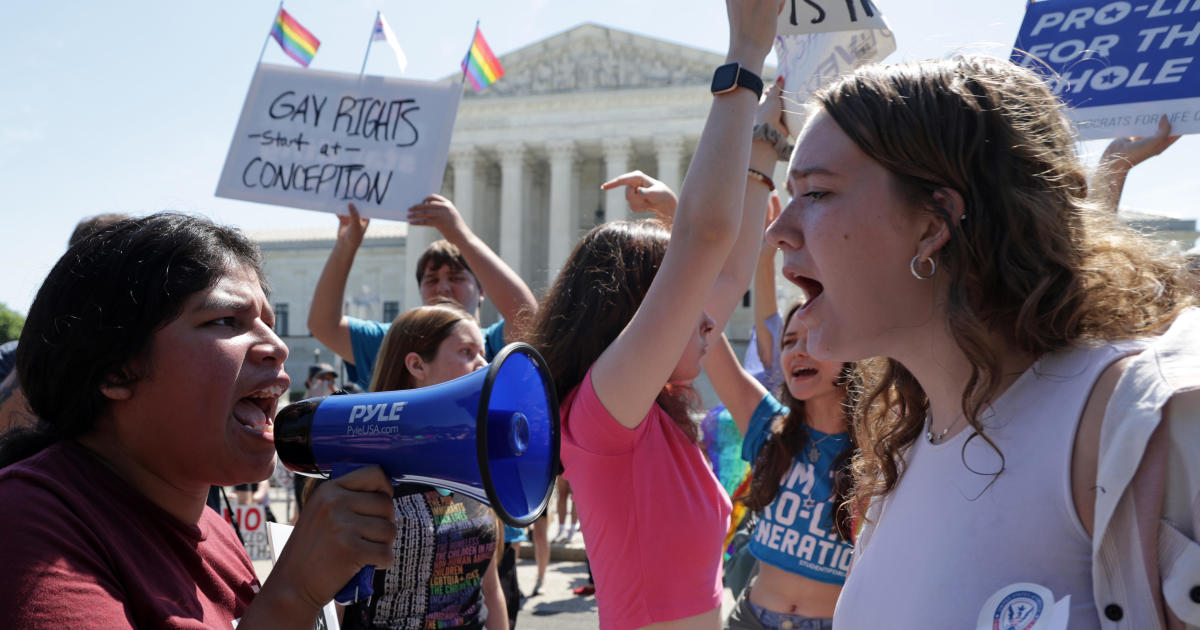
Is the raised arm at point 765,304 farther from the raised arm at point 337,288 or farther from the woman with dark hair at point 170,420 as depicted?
the woman with dark hair at point 170,420

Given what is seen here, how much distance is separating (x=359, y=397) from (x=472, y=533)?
5.60 ft

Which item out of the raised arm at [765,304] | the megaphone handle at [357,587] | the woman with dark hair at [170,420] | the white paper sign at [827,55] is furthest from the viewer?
the raised arm at [765,304]

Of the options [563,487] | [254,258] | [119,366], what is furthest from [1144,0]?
[563,487]

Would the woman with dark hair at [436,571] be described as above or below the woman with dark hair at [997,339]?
below

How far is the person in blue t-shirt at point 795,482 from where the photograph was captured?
3139 mm

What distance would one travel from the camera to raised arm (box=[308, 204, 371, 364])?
4.30 metres

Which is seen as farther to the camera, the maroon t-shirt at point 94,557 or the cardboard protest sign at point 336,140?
the cardboard protest sign at point 336,140

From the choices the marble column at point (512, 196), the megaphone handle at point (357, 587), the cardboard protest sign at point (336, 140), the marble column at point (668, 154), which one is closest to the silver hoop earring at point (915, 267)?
the megaphone handle at point (357, 587)

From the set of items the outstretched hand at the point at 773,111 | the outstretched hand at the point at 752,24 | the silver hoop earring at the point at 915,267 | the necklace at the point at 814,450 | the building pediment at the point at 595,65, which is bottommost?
the necklace at the point at 814,450

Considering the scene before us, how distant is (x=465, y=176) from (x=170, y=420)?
48635 millimetres

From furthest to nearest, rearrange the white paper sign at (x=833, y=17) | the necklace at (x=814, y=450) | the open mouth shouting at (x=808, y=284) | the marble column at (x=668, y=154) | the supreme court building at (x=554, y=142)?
the supreme court building at (x=554, y=142) < the marble column at (x=668, y=154) < the necklace at (x=814, y=450) < the white paper sign at (x=833, y=17) < the open mouth shouting at (x=808, y=284)

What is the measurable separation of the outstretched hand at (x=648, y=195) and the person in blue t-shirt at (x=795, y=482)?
0.59 meters

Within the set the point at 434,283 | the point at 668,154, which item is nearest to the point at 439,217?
the point at 434,283

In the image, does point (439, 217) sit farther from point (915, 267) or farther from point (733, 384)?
point (915, 267)
